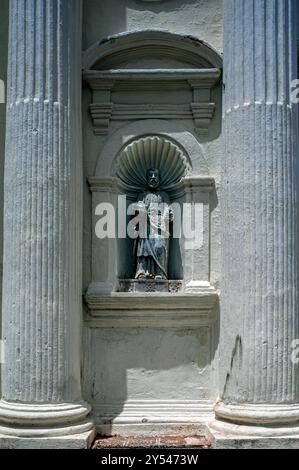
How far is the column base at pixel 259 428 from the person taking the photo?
856 centimetres

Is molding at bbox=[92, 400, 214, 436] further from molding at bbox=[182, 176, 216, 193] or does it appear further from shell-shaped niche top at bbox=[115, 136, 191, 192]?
shell-shaped niche top at bbox=[115, 136, 191, 192]

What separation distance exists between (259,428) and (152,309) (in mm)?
2099

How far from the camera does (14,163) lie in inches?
359

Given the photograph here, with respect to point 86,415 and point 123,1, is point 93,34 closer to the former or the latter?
point 123,1

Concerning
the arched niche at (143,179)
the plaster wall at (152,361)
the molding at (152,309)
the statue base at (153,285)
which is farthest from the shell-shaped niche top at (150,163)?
the molding at (152,309)

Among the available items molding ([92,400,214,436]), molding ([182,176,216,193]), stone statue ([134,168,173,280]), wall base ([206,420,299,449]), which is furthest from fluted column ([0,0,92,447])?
wall base ([206,420,299,449])

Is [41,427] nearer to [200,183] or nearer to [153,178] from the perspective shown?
[153,178]

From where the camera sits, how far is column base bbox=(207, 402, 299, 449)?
28.1 ft

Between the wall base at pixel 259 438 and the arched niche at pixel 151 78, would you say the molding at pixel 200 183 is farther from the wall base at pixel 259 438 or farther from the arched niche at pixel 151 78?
the wall base at pixel 259 438

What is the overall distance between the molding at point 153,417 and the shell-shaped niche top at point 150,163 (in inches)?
118

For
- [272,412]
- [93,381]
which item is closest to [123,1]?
[93,381]

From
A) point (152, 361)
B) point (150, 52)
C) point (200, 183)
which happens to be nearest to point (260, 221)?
point (200, 183)

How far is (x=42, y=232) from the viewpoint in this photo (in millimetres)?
8930

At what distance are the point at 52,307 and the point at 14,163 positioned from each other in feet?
6.26
